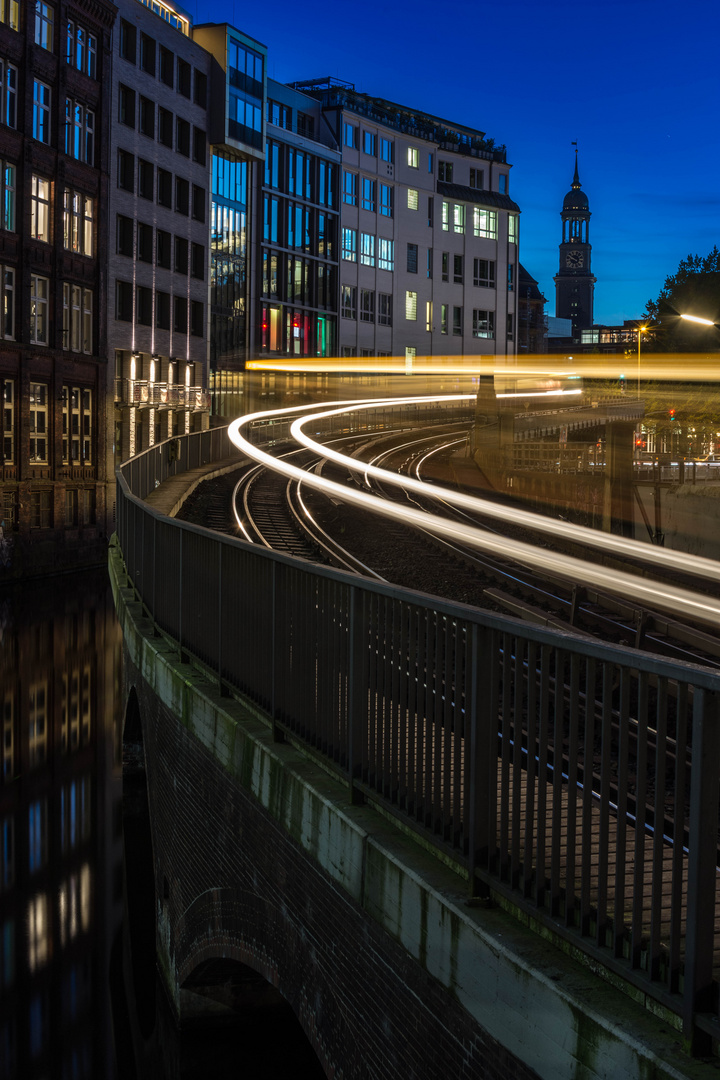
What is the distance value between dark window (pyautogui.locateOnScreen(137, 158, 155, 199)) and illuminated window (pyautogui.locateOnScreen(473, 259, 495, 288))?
36079 millimetres

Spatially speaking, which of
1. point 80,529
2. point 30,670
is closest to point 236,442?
point 80,529

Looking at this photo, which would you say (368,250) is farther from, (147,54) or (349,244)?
(147,54)

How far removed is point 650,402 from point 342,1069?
4489 cm

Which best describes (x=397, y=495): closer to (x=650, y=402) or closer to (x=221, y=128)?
(x=650, y=402)

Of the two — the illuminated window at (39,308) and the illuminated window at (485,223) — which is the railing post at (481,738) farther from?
the illuminated window at (485,223)

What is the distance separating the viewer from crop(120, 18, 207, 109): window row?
48.9m

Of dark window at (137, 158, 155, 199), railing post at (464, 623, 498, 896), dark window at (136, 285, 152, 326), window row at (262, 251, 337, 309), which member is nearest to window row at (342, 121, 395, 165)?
window row at (262, 251, 337, 309)

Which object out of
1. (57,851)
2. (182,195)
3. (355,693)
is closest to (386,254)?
(182,195)

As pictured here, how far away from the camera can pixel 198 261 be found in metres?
57.6

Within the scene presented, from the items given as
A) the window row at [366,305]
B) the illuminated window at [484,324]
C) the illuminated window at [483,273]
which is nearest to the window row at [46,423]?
A: the window row at [366,305]

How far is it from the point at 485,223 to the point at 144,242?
38.3 m

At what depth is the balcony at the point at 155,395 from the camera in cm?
4969

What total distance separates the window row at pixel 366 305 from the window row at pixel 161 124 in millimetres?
18506

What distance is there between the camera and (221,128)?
→ 187 ft
